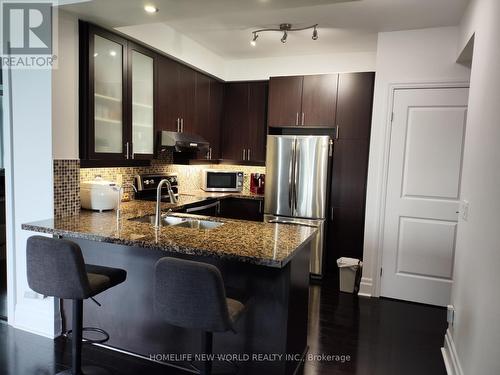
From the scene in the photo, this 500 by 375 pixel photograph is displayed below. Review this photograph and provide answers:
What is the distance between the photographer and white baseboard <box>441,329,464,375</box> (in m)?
2.27

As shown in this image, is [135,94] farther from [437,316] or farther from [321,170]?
[437,316]

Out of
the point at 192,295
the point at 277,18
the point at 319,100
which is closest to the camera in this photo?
the point at 192,295

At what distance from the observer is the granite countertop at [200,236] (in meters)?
1.86

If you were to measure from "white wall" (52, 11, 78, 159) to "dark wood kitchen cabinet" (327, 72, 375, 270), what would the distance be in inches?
110

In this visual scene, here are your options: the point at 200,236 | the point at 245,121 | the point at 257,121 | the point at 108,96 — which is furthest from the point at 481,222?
the point at 245,121

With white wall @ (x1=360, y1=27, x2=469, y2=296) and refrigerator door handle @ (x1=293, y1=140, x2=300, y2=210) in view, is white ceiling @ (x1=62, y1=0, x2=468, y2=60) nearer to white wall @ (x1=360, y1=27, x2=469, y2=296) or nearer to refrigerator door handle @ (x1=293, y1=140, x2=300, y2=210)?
white wall @ (x1=360, y1=27, x2=469, y2=296)

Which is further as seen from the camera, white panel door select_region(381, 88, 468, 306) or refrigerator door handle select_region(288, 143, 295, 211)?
refrigerator door handle select_region(288, 143, 295, 211)

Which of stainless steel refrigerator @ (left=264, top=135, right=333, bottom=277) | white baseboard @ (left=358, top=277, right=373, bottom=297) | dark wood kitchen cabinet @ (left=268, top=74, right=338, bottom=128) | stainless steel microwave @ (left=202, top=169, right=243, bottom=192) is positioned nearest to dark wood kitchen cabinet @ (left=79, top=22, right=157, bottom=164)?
stainless steel microwave @ (left=202, top=169, right=243, bottom=192)

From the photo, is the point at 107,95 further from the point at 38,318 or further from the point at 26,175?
the point at 38,318

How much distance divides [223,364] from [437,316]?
219cm

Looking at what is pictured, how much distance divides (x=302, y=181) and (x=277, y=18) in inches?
68.5

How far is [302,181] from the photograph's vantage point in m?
4.16

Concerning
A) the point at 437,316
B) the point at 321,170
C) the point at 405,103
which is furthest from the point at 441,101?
the point at 437,316

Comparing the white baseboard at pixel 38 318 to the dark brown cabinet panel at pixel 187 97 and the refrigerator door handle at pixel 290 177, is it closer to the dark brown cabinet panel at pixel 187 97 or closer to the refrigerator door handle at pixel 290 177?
the dark brown cabinet panel at pixel 187 97
